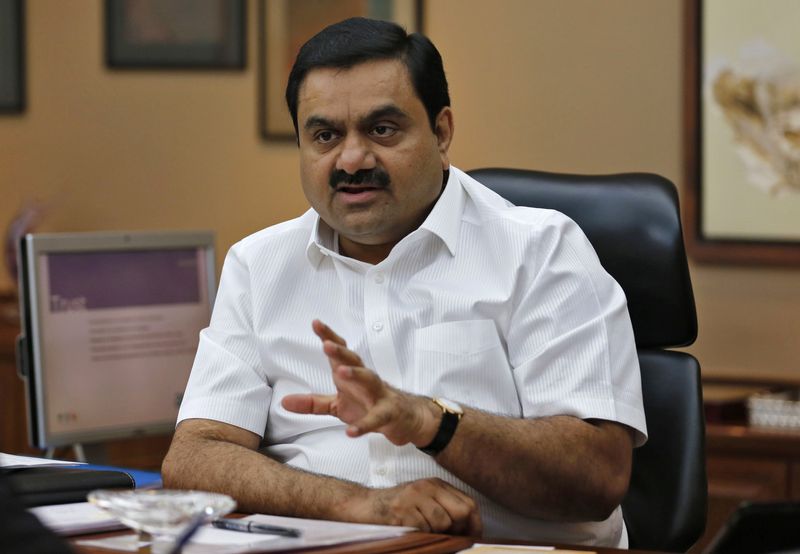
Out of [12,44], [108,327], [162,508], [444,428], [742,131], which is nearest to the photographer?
[162,508]

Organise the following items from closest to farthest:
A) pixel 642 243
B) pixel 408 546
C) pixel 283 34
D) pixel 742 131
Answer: pixel 408 546 < pixel 642 243 < pixel 742 131 < pixel 283 34

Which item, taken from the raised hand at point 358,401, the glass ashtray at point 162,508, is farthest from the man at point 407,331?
the glass ashtray at point 162,508

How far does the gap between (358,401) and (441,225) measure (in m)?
0.51

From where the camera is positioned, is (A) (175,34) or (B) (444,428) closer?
(B) (444,428)

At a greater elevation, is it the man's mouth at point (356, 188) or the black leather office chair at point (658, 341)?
the man's mouth at point (356, 188)

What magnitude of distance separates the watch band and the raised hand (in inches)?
2.1

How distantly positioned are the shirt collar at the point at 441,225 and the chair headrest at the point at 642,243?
21 cm

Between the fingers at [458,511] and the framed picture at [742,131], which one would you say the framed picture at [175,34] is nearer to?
the framed picture at [742,131]

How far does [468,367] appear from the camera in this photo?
1.79 m

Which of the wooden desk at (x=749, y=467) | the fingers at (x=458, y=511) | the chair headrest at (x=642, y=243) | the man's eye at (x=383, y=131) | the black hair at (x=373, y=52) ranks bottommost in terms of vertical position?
the wooden desk at (x=749, y=467)

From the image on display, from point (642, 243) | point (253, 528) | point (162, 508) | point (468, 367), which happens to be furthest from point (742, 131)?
point (162, 508)

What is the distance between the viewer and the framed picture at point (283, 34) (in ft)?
12.3

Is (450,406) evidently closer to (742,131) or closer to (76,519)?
(76,519)

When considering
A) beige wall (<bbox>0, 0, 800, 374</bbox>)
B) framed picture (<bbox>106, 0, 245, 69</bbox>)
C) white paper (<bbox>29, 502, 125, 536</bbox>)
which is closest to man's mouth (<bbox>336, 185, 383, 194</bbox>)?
white paper (<bbox>29, 502, 125, 536</bbox>)
